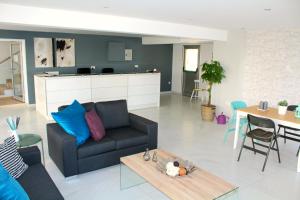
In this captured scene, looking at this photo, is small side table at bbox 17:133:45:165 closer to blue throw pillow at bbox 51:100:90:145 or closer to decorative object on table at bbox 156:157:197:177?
blue throw pillow at bbox 51:100:90:145

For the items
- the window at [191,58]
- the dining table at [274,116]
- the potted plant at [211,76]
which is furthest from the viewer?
the window at [191,58]

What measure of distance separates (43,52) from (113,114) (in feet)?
16.0

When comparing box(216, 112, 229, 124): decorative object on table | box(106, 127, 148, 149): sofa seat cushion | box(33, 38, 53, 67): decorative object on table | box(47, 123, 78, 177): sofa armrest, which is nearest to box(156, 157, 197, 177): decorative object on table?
box(106, 127, 148, 149): sofa seat cushion

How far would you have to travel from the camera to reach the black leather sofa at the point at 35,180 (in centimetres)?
213

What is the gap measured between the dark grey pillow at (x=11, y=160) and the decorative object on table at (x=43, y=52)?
578 cm

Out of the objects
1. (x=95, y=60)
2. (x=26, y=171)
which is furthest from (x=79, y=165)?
(x=95, y=60)

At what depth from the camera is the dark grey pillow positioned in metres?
2.36

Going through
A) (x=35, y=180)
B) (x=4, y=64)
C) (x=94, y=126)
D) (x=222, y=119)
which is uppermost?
(x=4, y=64)

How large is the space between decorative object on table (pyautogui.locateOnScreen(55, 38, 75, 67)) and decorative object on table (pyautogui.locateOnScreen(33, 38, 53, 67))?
0.21 metres

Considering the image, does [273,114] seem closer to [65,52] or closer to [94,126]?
[94,126]

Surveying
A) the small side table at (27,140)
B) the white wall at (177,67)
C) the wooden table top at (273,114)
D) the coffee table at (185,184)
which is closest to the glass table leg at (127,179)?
the coffee table at (185,184)

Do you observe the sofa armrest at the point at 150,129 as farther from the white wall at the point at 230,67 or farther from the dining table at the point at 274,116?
the white wall at the point at 230,67

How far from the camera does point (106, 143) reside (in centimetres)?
346

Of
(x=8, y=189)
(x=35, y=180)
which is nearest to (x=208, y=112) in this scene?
(x=35, y=180)
